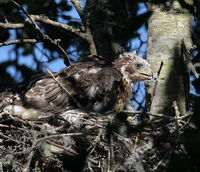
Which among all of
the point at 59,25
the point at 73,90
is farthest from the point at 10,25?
the point at 73,90

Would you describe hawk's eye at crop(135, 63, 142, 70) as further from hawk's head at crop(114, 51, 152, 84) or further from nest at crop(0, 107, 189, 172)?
nest at crop(0, 107, 189, 172)

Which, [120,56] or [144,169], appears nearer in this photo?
[144,169]

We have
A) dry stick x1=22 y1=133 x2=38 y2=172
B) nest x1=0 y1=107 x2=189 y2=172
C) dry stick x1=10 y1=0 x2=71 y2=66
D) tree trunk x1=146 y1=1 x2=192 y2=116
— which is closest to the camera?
nest x1=0 y1=107 x2=189 y2=172

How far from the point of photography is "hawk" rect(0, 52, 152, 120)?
425 centimetres

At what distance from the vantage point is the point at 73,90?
4.43m

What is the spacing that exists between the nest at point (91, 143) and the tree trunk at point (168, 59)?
75cm

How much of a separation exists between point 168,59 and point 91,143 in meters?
1.75

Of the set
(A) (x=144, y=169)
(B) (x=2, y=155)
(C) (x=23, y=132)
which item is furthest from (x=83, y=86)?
(A) (x=144, y=169)

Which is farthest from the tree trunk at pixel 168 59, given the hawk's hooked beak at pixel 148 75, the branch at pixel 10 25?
the branch at pixel 10 25

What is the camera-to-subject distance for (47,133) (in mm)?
3479

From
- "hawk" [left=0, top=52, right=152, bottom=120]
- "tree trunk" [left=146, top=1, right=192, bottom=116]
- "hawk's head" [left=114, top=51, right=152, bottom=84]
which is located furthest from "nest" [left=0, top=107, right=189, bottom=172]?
"hawk's head" [left=114, top=51, right=152, bottom=84]

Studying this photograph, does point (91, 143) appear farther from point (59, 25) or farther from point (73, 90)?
point (59, 25)

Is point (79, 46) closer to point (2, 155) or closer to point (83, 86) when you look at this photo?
point (83, 86)

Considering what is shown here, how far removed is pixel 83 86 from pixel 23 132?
3.88 feet
